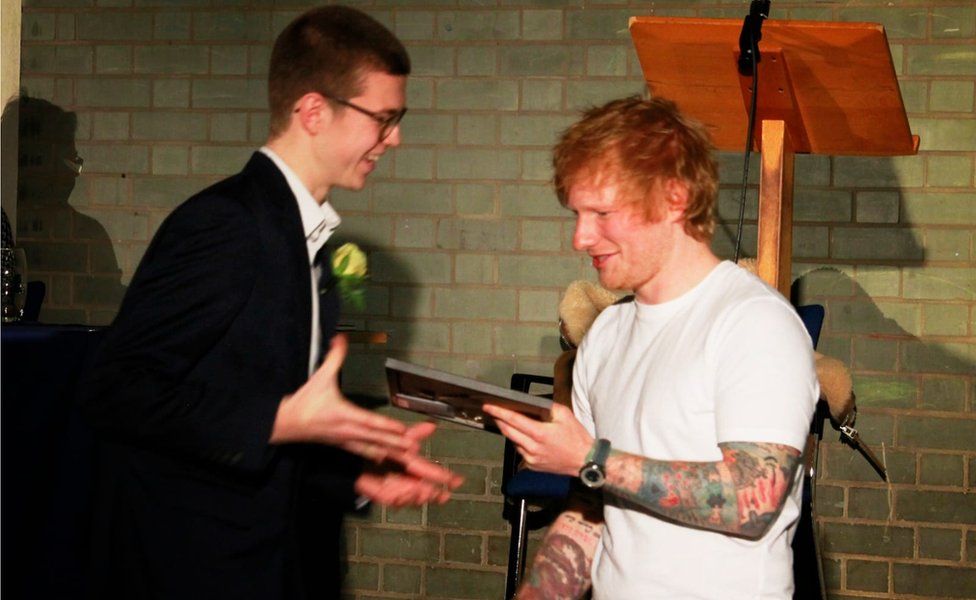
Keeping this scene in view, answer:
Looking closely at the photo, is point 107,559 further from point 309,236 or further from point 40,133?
point 40,133

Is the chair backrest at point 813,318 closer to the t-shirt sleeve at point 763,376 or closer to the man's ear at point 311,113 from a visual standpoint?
the t-shirt sleeve at point 763,376

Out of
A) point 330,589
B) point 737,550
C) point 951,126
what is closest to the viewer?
point 737,550

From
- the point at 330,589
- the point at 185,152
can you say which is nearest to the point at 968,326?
the point at 330,589

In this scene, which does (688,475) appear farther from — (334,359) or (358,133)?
(358,133)

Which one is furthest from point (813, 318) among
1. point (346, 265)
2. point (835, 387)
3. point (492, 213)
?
point (346, 265)

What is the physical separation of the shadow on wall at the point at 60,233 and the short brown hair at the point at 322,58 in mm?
2918

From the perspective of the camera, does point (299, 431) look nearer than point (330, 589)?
Yes

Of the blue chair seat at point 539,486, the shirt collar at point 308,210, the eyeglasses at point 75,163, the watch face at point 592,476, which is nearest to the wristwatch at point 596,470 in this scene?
the watch face at point 592,476

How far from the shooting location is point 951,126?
13.7 feet

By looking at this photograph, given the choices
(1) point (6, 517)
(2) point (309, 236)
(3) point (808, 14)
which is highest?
(3) point (808, 14)

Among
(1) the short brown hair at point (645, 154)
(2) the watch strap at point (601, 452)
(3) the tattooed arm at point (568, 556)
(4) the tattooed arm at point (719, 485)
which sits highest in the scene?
(1) the short brown hair at point (645, 154)

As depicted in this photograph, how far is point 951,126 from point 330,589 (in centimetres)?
286

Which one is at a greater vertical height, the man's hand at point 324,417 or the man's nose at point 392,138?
the man's nose at point 392,138

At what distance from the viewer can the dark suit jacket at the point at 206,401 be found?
162cm
